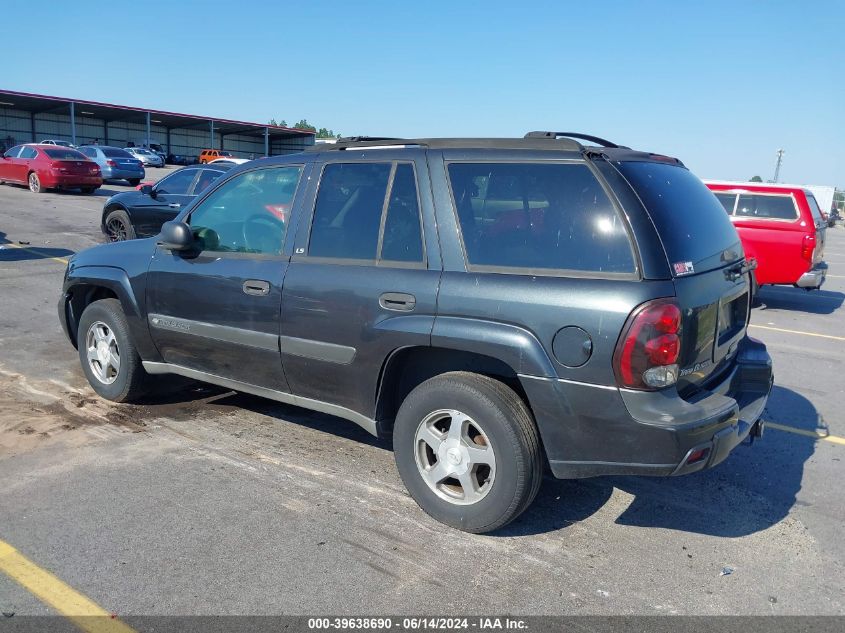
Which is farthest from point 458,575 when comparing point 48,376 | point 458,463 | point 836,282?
point 836,282

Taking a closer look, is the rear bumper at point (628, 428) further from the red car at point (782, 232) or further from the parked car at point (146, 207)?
the parked car at point (146, 207)

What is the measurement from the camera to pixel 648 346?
3.15 m

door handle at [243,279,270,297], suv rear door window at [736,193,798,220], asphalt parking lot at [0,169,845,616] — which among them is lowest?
asphalt parking lot at [0,169,845,616]

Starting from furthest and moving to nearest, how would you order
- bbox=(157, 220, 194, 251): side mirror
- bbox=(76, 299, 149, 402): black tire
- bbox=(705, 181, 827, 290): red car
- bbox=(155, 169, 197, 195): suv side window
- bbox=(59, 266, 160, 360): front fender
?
bbox=(155, 169, 197, 195): suv side window
bbox=(705, 181, 827, 290): red car
bbox=(76, 299, 149, 402): black tire
bbox=(59, 266, 160, 360): front fender
bbox=(157, 220, 194, 251): side mirror

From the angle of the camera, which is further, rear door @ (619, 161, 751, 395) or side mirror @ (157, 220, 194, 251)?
side mirror @ (157, 220, 194, 251)

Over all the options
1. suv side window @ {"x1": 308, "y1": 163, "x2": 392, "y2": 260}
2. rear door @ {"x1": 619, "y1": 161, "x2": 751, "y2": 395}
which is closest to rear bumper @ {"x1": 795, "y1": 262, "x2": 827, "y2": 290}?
rear door @ {"x1": 619, "y1": 161, "x2": 751, "y2": 395}

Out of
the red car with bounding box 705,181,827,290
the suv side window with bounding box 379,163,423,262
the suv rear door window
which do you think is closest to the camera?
the suv side window with bounding box 379,163,423,262

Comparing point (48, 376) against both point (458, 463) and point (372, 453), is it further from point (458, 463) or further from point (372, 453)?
point (458, 463)

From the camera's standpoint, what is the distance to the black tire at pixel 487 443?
11.3 feet

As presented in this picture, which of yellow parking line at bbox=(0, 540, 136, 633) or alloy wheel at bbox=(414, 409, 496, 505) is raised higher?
alloy wheel at bbox=(414, 409, 496, 505)

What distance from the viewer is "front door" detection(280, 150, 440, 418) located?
12.4ft

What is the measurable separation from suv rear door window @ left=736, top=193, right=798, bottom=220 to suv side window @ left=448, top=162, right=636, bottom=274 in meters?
9.09

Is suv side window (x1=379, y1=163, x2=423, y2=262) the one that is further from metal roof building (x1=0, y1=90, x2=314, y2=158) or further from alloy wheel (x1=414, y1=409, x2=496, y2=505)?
metal roof building (x1=0, y1=90, x2=314, y2=158)

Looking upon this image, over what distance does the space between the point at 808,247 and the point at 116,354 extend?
31.9 feet
